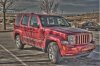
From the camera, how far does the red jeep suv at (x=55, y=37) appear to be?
11.0 m

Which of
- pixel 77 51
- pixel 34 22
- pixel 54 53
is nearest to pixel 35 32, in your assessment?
pixel 34 22

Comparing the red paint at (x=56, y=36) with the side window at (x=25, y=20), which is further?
the side window at (x=25, y=20)

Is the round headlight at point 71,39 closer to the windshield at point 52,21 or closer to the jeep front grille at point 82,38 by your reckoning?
the jeep front grille at point 82,38

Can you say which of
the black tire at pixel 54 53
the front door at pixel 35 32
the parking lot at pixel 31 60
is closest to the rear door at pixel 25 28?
the front door at pixel 35 32

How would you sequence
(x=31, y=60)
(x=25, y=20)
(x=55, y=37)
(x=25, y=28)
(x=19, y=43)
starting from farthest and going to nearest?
(x=19, y=43) < (x=25, y=20) < (x=25, y=28) < (x=31, y=60) < (x=55, y=37)

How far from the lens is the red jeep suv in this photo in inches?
434

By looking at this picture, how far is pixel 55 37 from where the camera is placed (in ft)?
37.1

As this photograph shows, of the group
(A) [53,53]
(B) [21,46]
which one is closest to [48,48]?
(A) [53,53]

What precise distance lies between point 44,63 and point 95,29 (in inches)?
970

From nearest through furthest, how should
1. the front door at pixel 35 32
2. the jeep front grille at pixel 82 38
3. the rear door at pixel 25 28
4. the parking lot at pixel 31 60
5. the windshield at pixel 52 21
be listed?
the jeep front grille at pixel 82 38, the parking lot at pixel 31 60, the front door at pixel 35 32, the windshield at pixel 52 21, the rear door at pixel 25 28

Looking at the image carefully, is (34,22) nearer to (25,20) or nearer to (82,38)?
(25,20)

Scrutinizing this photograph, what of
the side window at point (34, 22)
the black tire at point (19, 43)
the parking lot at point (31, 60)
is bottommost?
the parking lot at point (31, 60)

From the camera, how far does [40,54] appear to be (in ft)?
44.9

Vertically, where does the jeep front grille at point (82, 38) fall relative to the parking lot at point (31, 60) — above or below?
above
